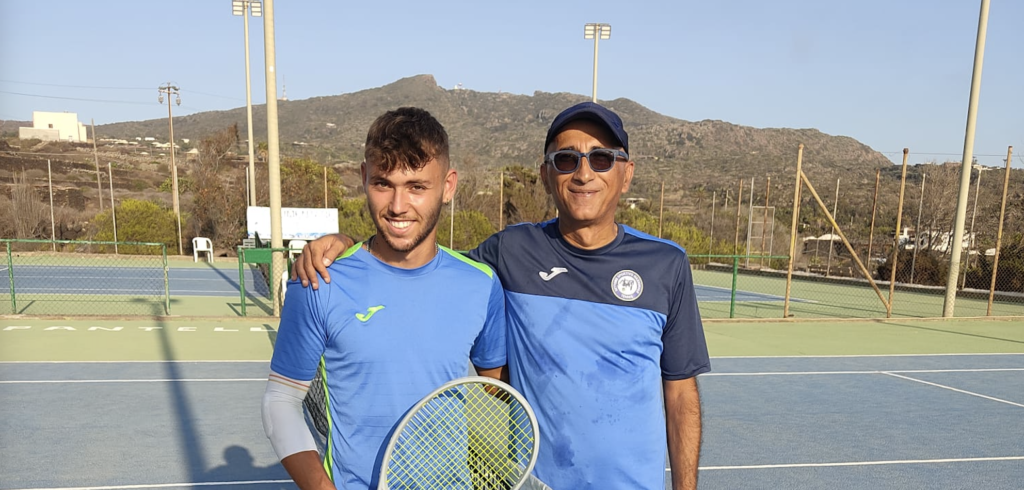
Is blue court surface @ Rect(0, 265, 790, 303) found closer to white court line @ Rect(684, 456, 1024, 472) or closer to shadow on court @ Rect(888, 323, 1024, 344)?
shadow on court @ Rect(888, 323, 1024, 344)

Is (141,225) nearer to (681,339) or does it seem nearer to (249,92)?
(249,92)

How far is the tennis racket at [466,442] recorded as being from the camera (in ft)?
5.55

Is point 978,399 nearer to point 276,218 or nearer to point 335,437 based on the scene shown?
point 335,437

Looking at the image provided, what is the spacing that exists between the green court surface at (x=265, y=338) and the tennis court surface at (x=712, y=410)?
0.20ft

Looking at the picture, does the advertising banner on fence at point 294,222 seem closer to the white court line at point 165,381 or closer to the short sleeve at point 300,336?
the white court line at point 165,381

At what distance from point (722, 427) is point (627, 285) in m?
4.70

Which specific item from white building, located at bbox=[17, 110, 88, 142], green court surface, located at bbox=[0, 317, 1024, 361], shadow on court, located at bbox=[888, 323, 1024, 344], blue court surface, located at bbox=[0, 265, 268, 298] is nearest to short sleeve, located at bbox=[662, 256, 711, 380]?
green court surface, located at bbox=[0, 317, 1024, 361]

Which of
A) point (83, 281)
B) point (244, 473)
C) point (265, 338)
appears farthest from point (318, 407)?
point (83, 281)

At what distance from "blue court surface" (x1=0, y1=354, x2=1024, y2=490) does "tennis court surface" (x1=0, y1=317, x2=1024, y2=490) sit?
0.02 meters

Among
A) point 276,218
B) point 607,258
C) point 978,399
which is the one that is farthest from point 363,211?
point 607,258

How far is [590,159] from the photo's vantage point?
1.98m

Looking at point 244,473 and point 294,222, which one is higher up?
point 294,222

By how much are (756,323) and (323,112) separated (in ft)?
387

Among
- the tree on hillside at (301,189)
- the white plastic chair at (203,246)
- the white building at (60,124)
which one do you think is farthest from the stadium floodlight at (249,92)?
the white building at (60,124)
